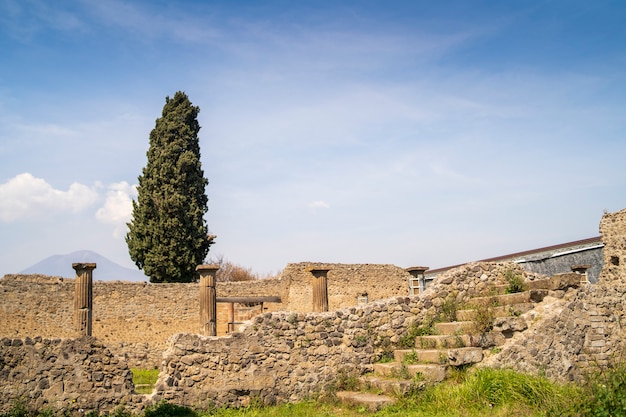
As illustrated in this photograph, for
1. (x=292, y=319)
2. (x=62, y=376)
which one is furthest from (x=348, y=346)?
(x=62, y=376)

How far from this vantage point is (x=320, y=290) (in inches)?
584

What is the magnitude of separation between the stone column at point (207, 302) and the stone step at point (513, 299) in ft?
19.7

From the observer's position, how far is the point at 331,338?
12.9 meters

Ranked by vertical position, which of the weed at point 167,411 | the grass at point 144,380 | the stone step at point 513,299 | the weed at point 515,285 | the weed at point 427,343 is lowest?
the grass at point 144,380

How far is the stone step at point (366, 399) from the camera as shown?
10578 mm

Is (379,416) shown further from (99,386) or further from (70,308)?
(70,308)

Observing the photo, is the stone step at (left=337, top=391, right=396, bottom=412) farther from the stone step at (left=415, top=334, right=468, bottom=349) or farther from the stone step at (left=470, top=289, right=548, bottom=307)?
the stone step at (left=470, top=289, right=548, bottom=307)

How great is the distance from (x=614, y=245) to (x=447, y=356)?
35.9 ft

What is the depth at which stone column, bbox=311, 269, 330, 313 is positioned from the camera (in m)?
14.7

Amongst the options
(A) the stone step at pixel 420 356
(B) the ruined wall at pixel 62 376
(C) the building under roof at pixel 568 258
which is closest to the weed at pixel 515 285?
(A) the stone step at pixel 420 356

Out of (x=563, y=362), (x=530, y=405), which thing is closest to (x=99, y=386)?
(x=530, y=405)

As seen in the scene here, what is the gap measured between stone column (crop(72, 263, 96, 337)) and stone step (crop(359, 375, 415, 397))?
6216 mm

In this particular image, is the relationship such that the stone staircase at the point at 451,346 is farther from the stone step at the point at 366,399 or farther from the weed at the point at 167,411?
the weed at the point at 167,411

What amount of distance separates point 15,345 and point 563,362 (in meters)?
10.4
